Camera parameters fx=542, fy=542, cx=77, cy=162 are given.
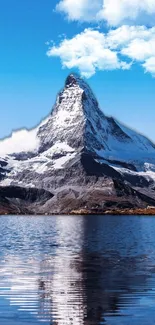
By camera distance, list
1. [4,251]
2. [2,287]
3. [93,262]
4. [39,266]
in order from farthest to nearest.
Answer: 1. [4,251]
2. [93,262]
3. [39,266]
4. [2,287]

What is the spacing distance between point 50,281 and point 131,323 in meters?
20.6

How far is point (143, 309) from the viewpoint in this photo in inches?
1500

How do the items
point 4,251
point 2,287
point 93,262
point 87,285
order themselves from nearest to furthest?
point 2,287 < point 87,285 < point 93,262 < point 4,251

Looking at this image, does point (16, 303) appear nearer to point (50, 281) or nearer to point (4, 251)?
point (50, 281)

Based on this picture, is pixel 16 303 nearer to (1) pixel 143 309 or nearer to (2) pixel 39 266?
(1) pixel 143 309

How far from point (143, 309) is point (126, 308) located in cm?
129

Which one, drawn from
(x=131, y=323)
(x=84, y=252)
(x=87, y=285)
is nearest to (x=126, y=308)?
(x=131, y=323)

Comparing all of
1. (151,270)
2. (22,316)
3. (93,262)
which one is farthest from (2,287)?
(93,262)

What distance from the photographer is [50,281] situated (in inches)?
2096

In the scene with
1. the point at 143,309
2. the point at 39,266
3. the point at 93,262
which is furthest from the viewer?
the point at 93,262

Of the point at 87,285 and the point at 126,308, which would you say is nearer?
the point at 126,308

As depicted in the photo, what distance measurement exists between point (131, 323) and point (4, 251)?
5897 centimetres

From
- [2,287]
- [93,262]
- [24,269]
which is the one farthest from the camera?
[93,262]

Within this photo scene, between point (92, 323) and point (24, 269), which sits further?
point (24, 269)
